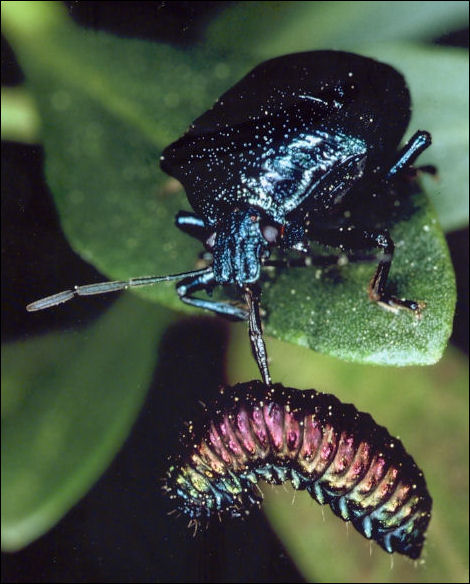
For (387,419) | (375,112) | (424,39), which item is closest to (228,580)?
(387,419)

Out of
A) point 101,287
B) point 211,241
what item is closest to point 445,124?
point 211,241

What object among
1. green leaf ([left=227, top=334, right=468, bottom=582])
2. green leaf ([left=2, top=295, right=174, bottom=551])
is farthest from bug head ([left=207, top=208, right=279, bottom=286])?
green leaf ([left=2, top=295, right=174, bottom=551])

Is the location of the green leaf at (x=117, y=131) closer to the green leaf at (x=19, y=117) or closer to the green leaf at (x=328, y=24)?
the green leaf at (x=19, y=117)

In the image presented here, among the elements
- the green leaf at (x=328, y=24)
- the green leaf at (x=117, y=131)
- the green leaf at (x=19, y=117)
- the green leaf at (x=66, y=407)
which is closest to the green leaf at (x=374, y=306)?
the green leaf at (x=117, y=131)

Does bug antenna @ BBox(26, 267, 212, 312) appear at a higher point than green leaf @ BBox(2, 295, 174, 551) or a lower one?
higher

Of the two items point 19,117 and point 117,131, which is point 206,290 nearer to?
point 117,131

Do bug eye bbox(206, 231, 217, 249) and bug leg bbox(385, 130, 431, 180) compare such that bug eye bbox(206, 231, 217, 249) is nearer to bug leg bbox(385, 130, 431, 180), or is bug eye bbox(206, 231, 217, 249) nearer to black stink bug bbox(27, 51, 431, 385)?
black stink bug bbox(27, 51, 431, 385)

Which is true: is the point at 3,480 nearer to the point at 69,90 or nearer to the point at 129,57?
the point at 69,90
